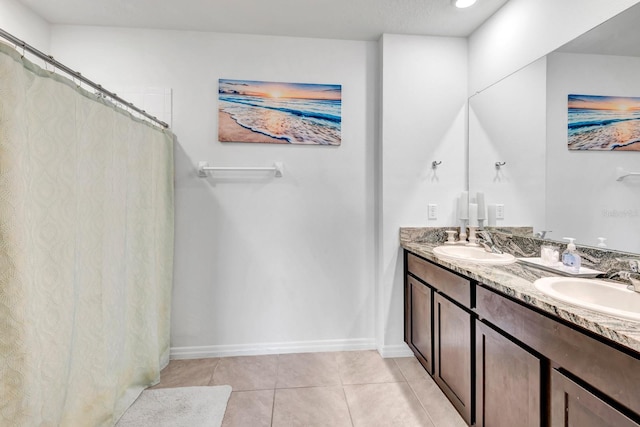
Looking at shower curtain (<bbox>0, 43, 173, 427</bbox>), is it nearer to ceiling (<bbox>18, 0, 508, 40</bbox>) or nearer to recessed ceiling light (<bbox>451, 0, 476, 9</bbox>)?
ceiling (<bbox>18, 0, 508, 40</bbox>)

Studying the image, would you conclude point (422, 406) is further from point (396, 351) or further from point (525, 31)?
point (525, 31)

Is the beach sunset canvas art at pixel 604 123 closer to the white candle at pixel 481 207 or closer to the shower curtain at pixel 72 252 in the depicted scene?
the white candle at pixel 481 207

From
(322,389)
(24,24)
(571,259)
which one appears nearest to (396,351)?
(322,389)

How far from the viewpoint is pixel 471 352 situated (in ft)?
4.43

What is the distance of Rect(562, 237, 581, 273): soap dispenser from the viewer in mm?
1296

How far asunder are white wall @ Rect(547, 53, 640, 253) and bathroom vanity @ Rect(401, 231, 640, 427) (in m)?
0.33

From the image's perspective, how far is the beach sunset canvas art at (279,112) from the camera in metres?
2.14

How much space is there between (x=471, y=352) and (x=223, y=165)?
193 cm

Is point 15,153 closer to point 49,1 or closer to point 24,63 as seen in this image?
point 24,63

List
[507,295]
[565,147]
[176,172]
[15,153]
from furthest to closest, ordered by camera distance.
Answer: [176,172]
[565,147]
[507,295]
[15,153]

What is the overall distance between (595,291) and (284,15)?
2.26 meters

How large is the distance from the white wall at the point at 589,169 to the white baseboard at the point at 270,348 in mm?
1537

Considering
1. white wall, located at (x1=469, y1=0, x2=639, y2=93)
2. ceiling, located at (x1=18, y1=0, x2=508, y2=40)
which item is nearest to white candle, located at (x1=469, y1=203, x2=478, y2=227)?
white wall, located at (x1=469, y1=0, x2=639, y2=93)

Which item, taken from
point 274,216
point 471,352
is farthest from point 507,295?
point 274,216
